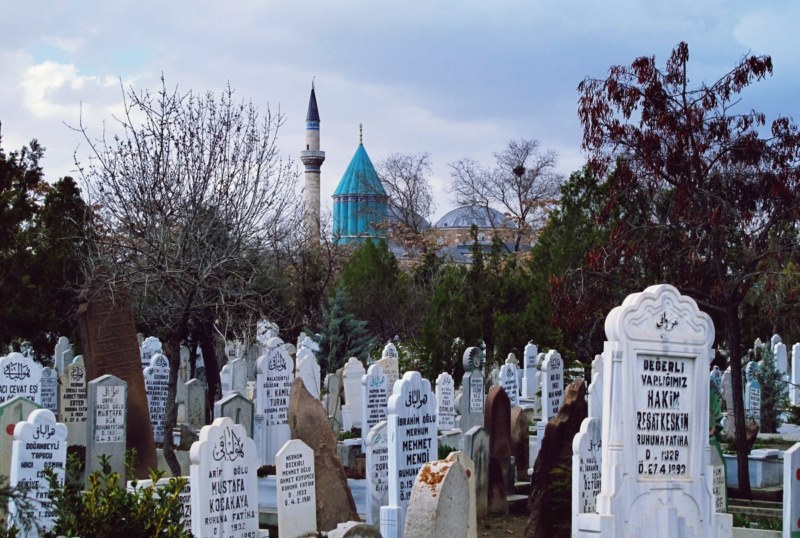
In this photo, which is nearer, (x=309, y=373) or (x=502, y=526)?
(x=502, y=526)

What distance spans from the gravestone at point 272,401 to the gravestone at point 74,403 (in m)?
2.41

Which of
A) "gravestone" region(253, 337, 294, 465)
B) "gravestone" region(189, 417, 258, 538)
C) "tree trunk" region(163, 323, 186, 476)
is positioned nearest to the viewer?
"gravestone" region(189, 417, 258, 538)

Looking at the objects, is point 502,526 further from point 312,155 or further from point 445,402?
point 312,155

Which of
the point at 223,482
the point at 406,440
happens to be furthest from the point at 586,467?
the point at 223,482

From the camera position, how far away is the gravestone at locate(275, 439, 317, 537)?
11.0 m

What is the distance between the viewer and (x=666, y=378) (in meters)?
8.98

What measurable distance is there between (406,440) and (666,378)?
341 cm

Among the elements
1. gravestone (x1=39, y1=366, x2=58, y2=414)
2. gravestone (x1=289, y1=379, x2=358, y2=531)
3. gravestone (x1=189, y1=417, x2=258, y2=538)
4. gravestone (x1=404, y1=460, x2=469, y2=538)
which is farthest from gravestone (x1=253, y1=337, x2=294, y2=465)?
gravestone (x1=404, y1=460, x2=469, y2=538)

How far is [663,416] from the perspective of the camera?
893 cm

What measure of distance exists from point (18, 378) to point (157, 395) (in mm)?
2681

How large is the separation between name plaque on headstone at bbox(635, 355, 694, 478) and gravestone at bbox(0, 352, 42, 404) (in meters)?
9.61

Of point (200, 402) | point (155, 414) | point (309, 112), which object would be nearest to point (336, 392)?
point (200, 402)

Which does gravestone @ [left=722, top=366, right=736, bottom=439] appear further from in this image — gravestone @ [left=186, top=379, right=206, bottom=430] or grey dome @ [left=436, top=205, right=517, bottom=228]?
grey dome @ [left=436, top=205, right=517, bottom=228]

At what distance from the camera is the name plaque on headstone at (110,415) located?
13.9 meters
